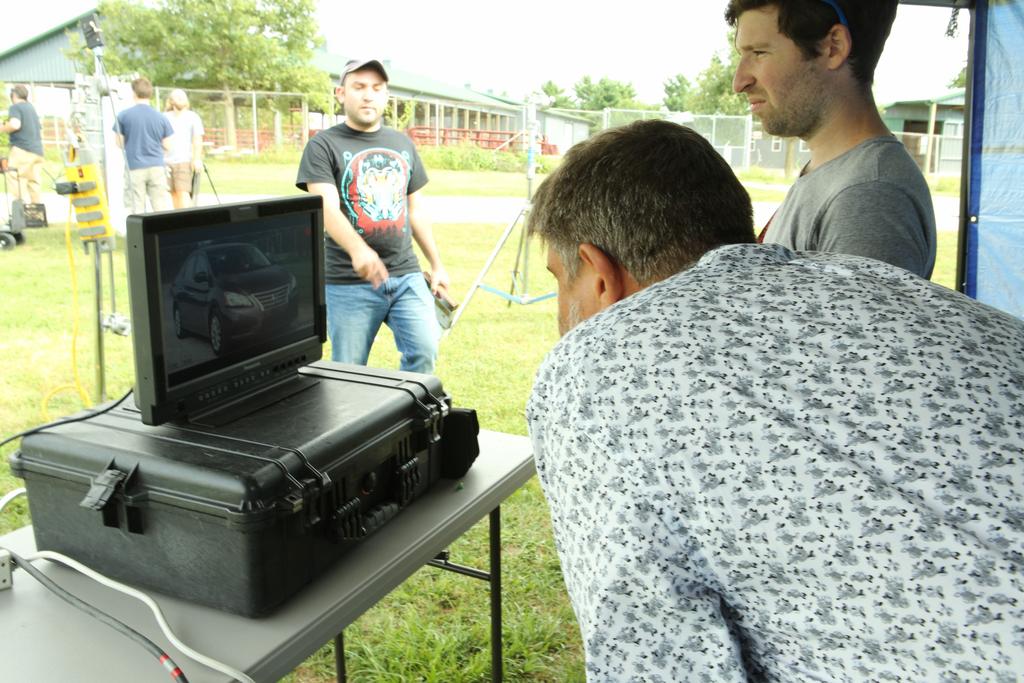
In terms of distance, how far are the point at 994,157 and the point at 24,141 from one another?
359 inches

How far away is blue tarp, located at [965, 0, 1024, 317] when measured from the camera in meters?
3.22

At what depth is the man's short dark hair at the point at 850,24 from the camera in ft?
5.78

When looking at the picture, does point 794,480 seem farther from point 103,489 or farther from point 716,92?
point 716,92

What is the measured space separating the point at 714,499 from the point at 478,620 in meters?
1.95

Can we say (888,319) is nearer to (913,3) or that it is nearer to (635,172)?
(635,172)

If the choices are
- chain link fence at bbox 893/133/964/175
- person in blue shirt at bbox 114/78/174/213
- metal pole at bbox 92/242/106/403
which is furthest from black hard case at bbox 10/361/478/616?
chain link fence at bbox 893/133/964/175

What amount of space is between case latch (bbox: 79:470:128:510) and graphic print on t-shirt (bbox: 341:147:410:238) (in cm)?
217

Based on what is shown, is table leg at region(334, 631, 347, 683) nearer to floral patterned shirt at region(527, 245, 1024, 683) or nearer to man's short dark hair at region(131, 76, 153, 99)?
floral patterned shirt at region(527, 245, 1024, 683)

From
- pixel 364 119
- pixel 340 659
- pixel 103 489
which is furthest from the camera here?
pixel 364 119

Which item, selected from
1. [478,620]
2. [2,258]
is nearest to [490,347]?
[478,620]

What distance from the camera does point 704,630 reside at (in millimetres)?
817

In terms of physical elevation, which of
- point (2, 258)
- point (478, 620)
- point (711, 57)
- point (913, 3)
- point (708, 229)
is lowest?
point (478, 620)

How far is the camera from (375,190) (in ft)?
10.5

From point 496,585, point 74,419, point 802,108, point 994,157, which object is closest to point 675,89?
point 994,157
